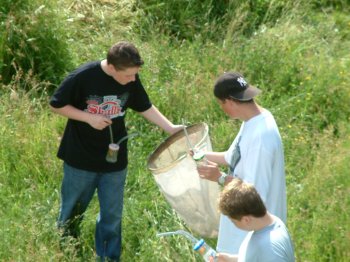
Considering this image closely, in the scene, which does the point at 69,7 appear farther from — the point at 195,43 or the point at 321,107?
the point at 321,107

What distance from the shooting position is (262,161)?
4234 millimetres


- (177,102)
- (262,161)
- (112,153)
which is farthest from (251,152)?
(177,102)

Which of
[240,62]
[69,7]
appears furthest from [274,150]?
[69,7]

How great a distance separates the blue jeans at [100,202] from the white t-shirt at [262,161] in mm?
1111

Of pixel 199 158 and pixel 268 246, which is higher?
pixel 268 246

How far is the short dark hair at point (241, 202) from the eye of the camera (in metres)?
3.82

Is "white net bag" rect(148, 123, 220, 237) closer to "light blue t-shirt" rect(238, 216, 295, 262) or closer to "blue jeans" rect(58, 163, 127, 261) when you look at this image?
"blue jeans" rect(58, 163, 127, 261)

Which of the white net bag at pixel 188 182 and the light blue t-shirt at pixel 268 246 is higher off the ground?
the light blue t-shirt at pixel 268 246

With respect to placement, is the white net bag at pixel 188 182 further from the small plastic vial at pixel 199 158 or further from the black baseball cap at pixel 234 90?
the black baseball cap at pixel 234 90

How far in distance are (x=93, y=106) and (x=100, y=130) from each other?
0.15 m

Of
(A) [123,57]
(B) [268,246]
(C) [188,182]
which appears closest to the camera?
(B) [268,246]

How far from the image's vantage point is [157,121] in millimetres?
5434

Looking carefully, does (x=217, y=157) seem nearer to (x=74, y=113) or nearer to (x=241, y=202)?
(x=74, y=113)

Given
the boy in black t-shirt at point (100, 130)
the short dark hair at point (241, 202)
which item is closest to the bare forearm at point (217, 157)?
the boy in black t-shirt at point (100, 130)
